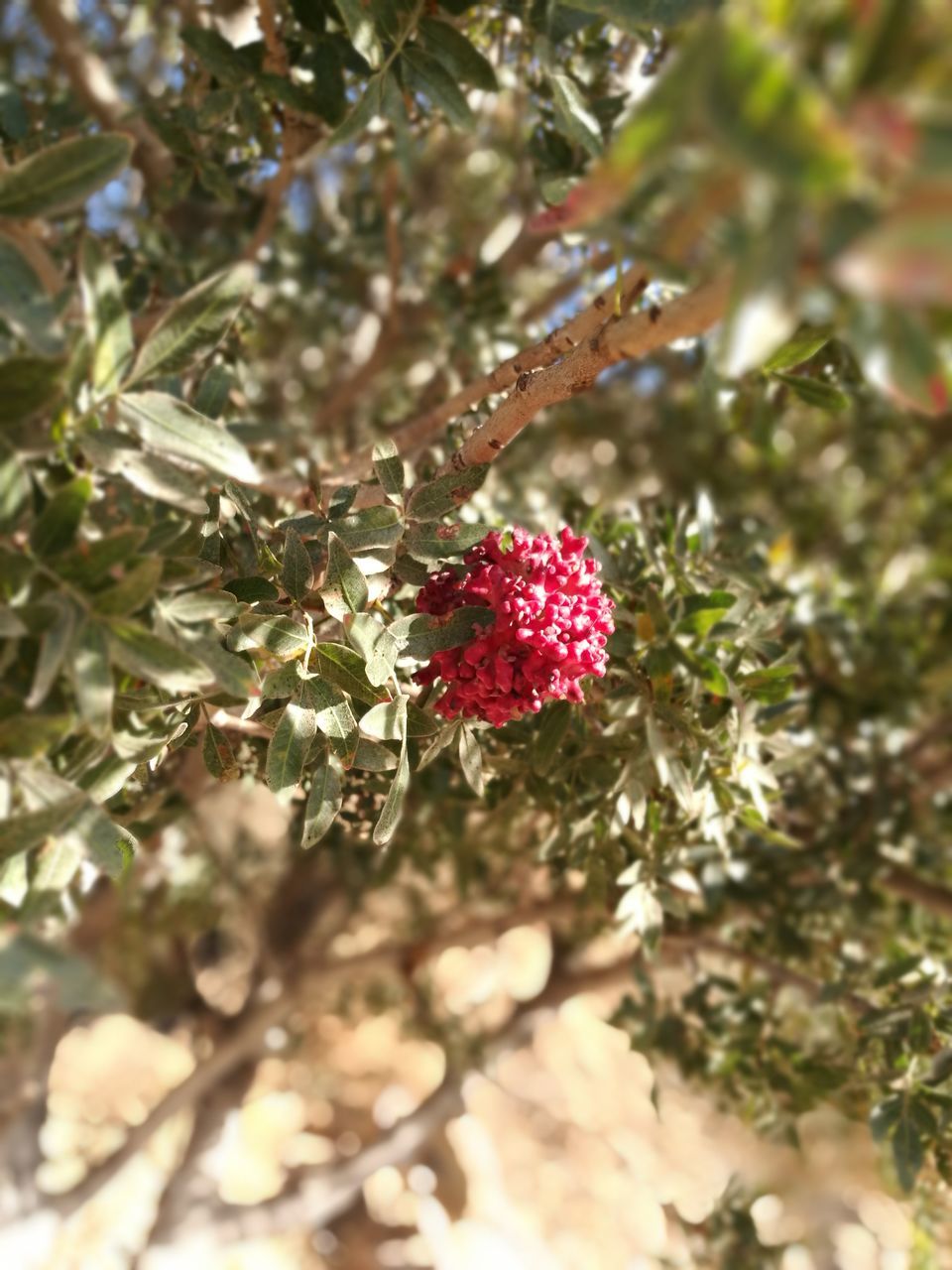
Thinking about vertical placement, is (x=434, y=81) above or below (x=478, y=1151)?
above

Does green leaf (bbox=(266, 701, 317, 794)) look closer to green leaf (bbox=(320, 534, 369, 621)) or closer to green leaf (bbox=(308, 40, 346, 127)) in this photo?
green leaf (bbox=(320, 534, 369, 621))

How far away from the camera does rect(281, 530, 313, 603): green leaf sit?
1.13m

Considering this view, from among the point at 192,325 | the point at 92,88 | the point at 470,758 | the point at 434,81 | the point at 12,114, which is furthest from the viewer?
the point at 92,88

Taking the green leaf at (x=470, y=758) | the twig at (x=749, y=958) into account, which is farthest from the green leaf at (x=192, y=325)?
the twig at (x=749, y=958)

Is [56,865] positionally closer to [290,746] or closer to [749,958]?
[290,746]

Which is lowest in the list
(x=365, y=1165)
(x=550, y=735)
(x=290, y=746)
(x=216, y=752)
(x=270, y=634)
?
(x=365, y=1165)

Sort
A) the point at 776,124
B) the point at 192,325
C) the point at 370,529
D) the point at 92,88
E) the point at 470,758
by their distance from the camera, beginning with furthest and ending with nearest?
the point at 92,88 → the point at 470,758 → the point at 370,529 → the point at 192,325 → the point at 776,124

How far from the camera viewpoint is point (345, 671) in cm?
112

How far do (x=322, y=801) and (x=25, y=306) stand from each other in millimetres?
614

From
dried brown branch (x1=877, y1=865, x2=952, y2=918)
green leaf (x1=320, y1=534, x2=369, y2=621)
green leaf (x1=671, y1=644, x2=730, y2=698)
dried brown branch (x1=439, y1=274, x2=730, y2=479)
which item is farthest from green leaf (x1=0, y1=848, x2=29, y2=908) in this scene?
dried brown branch (x1=877, y1=865, x2=952, y2=918)

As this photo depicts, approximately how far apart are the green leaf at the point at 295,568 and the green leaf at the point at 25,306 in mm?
417

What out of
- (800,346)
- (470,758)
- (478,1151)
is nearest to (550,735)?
(470,758)

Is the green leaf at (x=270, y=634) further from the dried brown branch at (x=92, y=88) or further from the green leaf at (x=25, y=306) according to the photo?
the dried brown branch at (x=92, y=88)

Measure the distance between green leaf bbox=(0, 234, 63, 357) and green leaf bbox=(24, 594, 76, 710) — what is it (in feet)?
0.61
